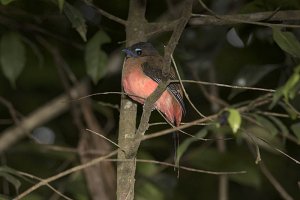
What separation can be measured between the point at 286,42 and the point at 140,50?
3.26ft

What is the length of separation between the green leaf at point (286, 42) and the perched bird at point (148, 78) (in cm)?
80

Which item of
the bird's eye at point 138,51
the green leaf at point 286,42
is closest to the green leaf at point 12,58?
the bird's eye at point 138,51

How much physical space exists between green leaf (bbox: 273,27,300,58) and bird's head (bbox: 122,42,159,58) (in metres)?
0.82

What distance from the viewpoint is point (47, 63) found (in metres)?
6.87

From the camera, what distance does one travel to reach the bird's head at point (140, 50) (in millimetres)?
4059

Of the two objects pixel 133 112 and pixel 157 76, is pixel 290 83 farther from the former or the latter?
pixel 157 76

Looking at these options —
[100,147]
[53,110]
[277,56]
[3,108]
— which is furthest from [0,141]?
[277,56]

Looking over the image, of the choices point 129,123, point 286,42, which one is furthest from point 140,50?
point 286,42

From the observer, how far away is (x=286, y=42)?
356cm

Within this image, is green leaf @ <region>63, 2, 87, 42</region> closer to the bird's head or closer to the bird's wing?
the bird's head

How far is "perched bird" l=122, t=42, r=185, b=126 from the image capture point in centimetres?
423

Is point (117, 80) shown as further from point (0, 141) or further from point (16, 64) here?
point (16, 64)

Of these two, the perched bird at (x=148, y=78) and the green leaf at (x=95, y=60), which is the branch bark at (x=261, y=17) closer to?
the perched bird at (x=148, y=78)

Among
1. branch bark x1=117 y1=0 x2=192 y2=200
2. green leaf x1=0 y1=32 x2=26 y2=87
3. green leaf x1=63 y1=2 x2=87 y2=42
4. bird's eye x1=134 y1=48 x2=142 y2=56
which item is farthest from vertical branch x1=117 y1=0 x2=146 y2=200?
green leaf x1=0 y1=32 x2=26 y2=87
